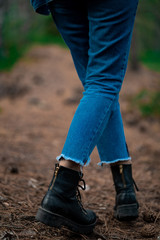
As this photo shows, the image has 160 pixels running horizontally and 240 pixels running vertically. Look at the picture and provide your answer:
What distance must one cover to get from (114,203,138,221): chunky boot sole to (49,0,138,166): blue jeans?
392mm

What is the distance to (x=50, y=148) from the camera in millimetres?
2926

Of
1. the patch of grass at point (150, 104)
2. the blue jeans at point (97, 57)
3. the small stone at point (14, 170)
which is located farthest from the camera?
the patch of grass at point (150, 104)

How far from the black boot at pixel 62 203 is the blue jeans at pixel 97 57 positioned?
0.08m

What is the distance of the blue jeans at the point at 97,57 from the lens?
43.3 inches

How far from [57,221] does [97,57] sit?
0.69 metres

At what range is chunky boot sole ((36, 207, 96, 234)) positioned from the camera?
3.66 feet

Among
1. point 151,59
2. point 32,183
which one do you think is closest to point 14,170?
point 32,183

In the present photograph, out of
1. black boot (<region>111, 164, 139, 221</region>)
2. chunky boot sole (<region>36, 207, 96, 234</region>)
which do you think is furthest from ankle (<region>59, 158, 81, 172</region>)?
black boot (<region>111, 164, 139, 221</region>)

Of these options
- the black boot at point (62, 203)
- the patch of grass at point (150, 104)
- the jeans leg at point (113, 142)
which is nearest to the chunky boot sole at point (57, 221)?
the black boot at point (62, 203)

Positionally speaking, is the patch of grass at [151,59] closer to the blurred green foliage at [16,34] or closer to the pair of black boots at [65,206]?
the blurred green foliage at [16,34]

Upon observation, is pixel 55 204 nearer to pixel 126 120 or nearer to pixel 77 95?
pixel 126 120

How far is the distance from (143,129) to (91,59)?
8.72 ft

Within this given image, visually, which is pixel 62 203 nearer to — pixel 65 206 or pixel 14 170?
pixel 65 206

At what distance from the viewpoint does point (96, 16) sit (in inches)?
44.1
